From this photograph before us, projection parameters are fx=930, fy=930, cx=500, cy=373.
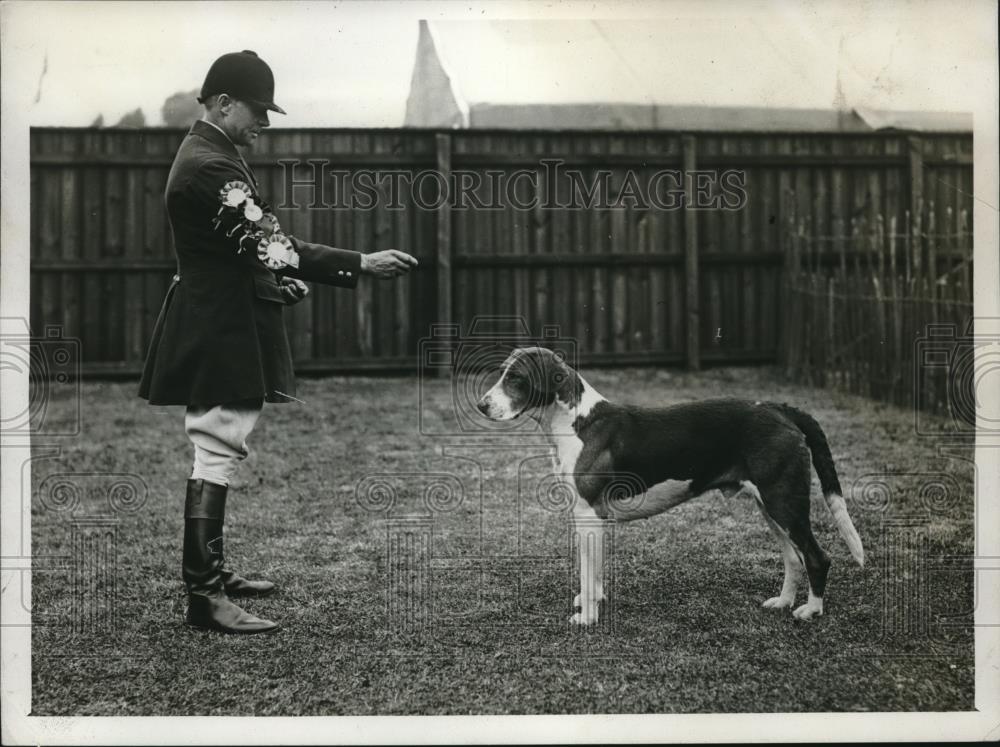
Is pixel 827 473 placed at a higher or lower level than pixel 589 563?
higher

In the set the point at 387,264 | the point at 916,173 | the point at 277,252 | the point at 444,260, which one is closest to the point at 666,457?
the point at 387,264

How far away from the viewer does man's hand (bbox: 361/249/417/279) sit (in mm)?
3652

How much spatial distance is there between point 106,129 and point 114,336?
6.57 ft

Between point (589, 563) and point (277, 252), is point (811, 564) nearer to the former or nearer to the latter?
point (589, 563)

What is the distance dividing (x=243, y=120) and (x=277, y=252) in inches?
23.6

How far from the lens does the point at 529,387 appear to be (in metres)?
3.81

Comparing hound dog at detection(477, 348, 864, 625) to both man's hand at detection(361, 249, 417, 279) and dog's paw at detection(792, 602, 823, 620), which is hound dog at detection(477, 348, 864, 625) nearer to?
dog's paw at detection(792, 602, 823, 620)

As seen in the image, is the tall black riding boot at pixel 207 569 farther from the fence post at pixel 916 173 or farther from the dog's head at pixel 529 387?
the fence post at pixel 916 173

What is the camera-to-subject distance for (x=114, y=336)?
30.4 feet

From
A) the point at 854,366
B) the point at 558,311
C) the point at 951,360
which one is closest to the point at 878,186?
the point at 854,366

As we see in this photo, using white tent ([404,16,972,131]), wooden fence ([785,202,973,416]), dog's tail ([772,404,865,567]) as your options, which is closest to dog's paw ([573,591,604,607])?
dog's tail ([772,404,865,567])

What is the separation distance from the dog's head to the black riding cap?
143 cm

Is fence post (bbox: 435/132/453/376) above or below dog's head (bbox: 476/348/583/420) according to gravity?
above

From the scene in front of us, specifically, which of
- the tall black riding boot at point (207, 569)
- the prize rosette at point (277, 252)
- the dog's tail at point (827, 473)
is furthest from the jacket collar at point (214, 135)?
the dog's tail at point (827, 473)
